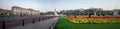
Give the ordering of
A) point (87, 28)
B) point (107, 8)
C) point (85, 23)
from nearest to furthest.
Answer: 1. point (107, 8)
2. point (87, 28)
3. point (85, 23)

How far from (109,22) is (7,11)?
221cm

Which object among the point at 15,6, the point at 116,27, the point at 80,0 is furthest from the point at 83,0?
the point at 15,6

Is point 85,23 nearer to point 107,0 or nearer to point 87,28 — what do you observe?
point 87,28

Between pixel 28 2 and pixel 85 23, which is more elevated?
pixel 28 2

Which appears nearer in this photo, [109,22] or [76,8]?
[76,8]

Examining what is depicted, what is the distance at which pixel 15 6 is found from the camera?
5.59 meters

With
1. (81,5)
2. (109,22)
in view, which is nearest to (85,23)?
(109,22)

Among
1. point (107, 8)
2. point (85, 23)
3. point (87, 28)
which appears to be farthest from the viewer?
point (85, 23)

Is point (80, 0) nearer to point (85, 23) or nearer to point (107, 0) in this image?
point (107, 0)

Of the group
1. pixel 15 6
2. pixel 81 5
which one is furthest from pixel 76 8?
pixel 15 6

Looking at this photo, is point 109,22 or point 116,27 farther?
point 109,22

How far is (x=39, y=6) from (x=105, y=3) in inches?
52.0

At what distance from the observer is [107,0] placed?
5336 millimetres

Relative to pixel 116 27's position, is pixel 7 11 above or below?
above
